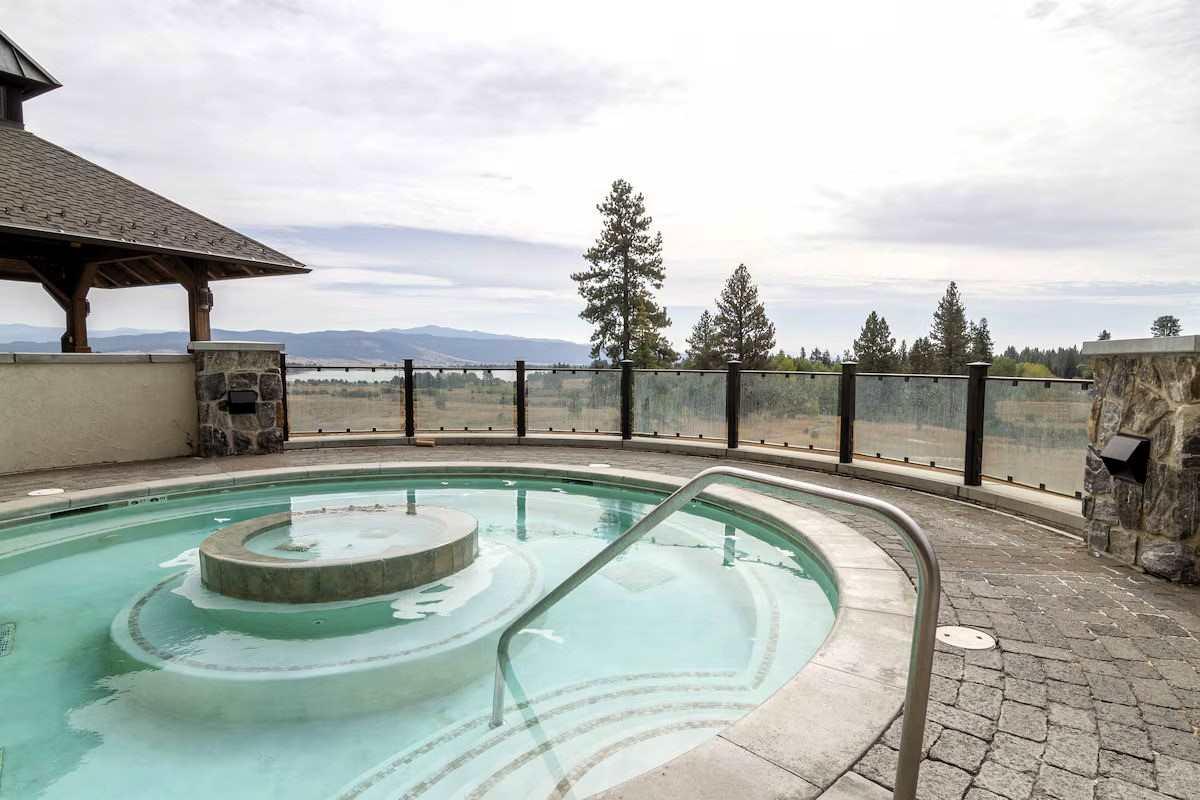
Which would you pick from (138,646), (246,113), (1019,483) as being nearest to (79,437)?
(138,646)

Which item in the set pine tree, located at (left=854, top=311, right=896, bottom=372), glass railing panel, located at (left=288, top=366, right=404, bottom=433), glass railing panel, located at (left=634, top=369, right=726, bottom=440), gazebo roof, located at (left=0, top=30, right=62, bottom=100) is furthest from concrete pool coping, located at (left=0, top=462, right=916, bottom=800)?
pine tree, located at (left=854, top=311, right=896, bottom=372)

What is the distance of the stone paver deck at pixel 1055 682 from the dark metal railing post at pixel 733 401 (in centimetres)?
436

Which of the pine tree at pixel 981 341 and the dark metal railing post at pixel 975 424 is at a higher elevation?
the pine tree at pixel 981 341

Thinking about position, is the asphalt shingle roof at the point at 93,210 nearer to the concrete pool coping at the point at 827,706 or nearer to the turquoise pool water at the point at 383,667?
the turquoise pool water at the point at 383,667

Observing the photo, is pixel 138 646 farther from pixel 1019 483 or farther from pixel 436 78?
pixel 436 78

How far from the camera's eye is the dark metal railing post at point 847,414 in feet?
27.1

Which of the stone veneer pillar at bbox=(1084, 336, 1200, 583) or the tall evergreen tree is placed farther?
the tall evergreen tree

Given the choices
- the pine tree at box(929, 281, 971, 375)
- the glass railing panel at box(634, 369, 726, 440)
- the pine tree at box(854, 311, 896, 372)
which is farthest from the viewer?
the pine tree at box(929, 281, 971, 375)

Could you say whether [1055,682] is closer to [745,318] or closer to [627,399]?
[627,399]

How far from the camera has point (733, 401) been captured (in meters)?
9.59

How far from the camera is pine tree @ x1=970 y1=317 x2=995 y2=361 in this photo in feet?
199

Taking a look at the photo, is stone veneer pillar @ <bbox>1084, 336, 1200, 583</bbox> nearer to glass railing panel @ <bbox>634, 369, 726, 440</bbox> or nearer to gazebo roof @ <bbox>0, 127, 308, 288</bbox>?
glass railing panel @ <bbox>634, 369, 726, 440</bbox>

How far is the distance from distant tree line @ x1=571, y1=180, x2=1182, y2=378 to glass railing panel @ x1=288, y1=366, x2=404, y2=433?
107ft

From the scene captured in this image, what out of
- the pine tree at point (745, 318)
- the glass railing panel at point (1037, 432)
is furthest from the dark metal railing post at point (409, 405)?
the pine tree at point (745, 318)
